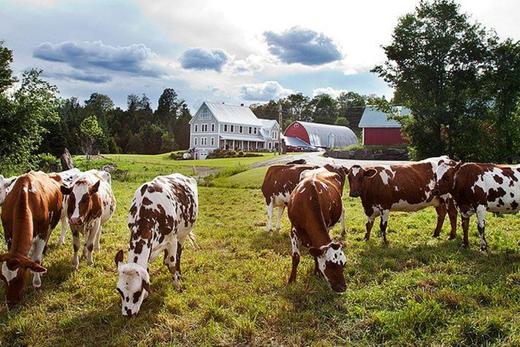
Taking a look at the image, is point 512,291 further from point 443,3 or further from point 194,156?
point 194,156

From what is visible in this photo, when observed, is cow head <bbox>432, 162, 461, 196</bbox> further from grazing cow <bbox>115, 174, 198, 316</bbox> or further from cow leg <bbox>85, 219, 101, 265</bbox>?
cow leg <bbox>85, 219, 101, 265</bbox>

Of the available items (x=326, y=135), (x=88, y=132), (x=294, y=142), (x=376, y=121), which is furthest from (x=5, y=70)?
(x=326, y=135)

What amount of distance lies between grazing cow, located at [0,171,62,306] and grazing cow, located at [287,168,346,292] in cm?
404

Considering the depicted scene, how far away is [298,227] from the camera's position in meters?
7.84

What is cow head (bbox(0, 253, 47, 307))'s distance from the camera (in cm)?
638

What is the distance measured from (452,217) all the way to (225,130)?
60930mm

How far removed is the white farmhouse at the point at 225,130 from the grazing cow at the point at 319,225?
189 ft

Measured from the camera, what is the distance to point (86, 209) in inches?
327

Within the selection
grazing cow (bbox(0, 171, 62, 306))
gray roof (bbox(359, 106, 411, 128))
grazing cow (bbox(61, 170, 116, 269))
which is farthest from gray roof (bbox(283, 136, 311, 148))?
grazing cow (bbox(0, 171, 62, 306))

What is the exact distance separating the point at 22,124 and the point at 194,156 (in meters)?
42.7

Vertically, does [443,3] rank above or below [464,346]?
above

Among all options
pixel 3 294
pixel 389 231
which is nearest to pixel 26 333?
pixel 3 294

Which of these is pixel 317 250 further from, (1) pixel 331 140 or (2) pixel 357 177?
(1) pixel 331 140

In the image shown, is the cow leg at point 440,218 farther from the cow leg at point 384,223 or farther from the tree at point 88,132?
the tree at point 88,132
